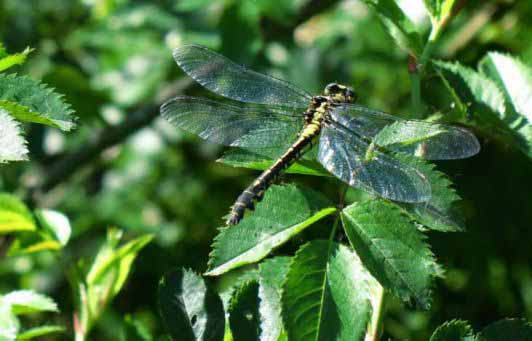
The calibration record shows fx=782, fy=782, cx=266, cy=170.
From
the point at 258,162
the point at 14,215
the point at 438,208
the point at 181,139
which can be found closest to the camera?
the point at 438,208

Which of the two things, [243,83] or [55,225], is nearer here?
[55,225]

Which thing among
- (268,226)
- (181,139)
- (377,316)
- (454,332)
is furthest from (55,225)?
(181,139)

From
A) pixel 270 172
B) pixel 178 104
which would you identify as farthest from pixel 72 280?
pixel 270 172

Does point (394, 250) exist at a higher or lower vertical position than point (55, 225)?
higher

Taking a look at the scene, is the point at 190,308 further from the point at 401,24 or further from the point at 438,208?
the point at 401,24

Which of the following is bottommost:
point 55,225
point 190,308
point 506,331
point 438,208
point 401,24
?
point 55,225

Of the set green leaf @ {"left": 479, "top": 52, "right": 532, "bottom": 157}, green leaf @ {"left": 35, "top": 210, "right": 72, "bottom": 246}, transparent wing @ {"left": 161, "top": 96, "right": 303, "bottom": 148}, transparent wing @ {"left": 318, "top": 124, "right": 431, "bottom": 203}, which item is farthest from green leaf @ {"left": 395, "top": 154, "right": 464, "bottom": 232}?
green leaf @ {"left": 35, "top": 210, "right": 72, "bottom": 246}

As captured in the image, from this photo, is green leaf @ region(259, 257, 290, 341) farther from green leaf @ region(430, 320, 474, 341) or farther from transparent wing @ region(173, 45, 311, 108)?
transparent wing @ region(173, 45, 311, 108)

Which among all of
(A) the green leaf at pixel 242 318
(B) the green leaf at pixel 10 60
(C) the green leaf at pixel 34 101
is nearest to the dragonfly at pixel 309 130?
→ (A) the green leaf at pixel 242 318

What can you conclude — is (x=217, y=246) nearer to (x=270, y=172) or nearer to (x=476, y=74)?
(x=270, y=172)
